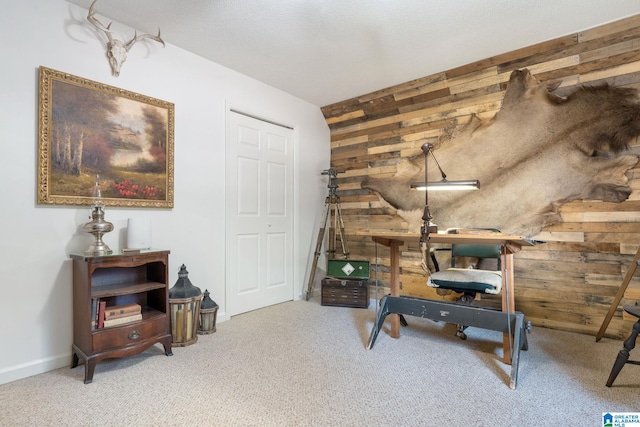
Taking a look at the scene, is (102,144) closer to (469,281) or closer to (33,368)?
(33,368)

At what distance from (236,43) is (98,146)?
1465mm

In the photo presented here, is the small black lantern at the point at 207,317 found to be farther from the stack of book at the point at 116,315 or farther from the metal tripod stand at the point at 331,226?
the metal tripod stand at the point at 331,226

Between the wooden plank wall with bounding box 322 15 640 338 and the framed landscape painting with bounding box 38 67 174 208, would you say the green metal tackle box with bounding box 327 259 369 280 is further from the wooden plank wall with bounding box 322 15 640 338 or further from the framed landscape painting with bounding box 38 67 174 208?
the framed landscape painting with bounding box 38 67 174 208

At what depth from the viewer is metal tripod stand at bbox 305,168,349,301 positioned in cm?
418

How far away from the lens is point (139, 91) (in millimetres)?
2746

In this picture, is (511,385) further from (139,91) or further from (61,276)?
(139,91)

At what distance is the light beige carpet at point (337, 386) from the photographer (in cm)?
168

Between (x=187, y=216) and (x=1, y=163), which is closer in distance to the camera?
(x=1, y=163)

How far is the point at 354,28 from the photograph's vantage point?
107 inches

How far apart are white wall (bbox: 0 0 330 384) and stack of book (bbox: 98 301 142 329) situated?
1.26 feet

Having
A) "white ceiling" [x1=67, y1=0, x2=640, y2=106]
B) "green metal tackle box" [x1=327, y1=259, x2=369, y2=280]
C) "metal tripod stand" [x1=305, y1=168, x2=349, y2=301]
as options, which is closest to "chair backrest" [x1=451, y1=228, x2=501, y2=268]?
"green metal tackle box" [x1=327, y1=259, x2=369, y2=280]

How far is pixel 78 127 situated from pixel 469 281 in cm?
318

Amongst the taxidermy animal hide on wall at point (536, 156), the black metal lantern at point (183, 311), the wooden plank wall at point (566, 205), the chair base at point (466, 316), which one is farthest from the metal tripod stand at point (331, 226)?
the black metal lantern at point (183, 311)

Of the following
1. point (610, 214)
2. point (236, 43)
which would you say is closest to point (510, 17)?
point (610, 214)
